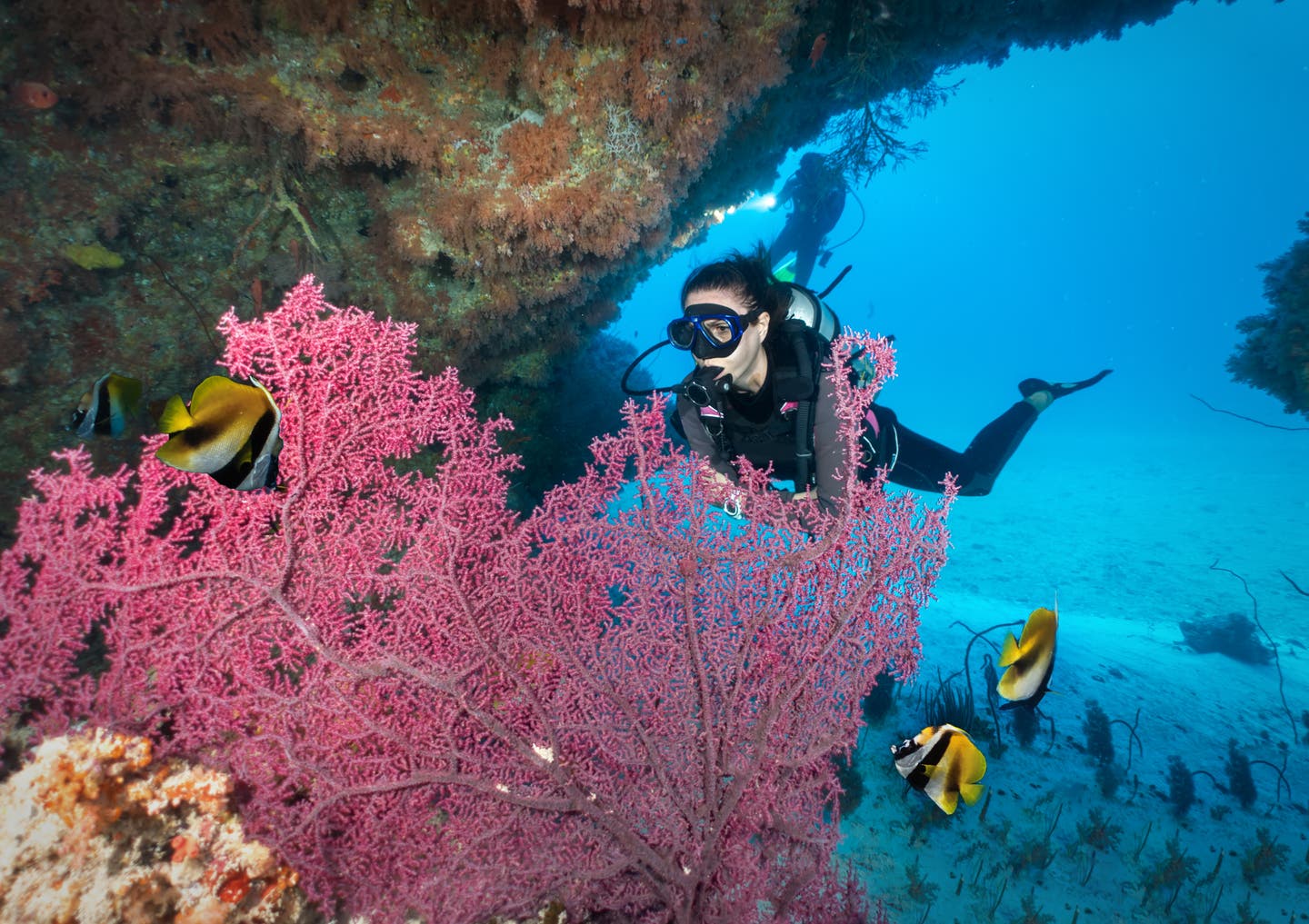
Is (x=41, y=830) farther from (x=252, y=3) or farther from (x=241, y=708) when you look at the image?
(x=252, y=3)

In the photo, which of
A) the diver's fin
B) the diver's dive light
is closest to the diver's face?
the diver's dive light

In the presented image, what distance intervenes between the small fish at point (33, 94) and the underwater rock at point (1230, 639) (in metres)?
21.4

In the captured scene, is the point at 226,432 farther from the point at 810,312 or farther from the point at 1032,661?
the point at 810,312

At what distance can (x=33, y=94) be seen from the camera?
3705mm

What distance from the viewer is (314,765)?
8.51ft

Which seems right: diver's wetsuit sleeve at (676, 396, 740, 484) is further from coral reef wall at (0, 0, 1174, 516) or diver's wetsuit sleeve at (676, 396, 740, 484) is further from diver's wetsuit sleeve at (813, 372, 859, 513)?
coral reef wall at (0, 0, 1174, 516)

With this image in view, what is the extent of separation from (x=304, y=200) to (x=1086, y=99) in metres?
128

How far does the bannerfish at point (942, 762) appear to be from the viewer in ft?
7.57

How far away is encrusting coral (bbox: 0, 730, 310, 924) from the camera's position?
202cm

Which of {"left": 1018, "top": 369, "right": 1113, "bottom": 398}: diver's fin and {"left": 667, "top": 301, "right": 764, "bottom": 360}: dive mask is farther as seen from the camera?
{"left": 1018, "top": 369, "right": 1113, "bottom": 398}: diver's fin

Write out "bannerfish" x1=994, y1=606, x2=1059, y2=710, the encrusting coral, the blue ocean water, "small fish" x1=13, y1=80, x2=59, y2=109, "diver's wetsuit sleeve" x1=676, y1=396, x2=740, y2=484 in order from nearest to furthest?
the encrusting coral, "bannerfish" x1=994, y1=606, x2=1059, y2=710, "small fish" x1=13, y1=80, x2=59, y2=109, "diver's wetsuit sleeve" x1=676, y1=396, x2=740, y2=484, the blue ocean water

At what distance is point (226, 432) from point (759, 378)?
3.28 metres

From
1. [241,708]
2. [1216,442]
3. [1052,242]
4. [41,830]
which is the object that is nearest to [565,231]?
[241,708]

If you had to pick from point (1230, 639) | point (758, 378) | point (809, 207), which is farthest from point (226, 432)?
point (1230, 639)
